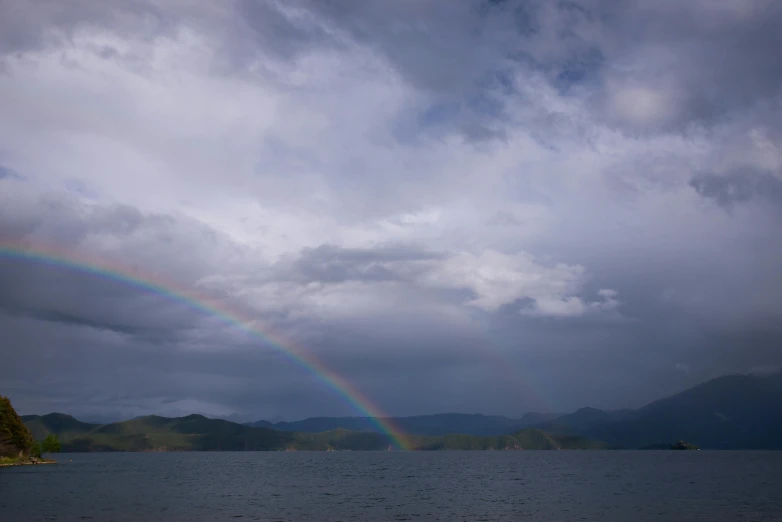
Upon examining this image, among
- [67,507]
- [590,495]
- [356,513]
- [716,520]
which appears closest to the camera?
[716,520]

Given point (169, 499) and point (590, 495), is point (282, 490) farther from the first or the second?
point (590, 495)

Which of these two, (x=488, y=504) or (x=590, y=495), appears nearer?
(x=488, y=504)

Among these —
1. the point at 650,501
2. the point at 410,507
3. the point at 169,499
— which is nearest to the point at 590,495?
the point at 650,501

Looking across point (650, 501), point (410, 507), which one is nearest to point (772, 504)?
point (650, 501)

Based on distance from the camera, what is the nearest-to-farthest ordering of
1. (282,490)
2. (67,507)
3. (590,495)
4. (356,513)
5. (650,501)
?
(356,513)
(67,507)
(650,501)
(590,495)
(282,490)

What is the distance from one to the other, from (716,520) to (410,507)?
48574mm

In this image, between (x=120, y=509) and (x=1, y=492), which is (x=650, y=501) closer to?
(x=120, y=509)

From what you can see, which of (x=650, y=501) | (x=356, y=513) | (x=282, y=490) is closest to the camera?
(x=356, y=513)

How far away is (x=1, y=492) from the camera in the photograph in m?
128

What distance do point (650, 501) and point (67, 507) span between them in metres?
105

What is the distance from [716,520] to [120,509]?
92764 millimetres

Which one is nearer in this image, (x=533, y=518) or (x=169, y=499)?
(x=533, y=518)

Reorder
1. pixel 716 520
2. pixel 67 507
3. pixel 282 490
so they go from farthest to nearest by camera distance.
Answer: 1. pixel 282 490
2. pixel 67 507
3. pixel 716 520

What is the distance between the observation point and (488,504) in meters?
107
